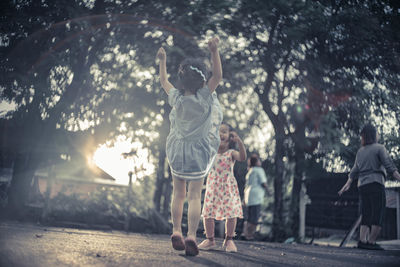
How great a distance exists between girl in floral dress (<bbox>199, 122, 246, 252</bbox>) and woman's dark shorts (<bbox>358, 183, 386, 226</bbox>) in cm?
263

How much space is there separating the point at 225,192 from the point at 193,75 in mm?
1764

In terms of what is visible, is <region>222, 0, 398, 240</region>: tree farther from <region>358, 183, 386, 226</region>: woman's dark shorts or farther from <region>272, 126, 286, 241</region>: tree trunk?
<region>358, 183, 386, 226</region>: woman's dark shorts

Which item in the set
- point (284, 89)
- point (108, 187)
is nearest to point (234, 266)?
point (108, 187)

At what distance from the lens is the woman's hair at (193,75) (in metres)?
3.84

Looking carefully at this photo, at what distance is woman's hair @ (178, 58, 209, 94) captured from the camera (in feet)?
12.6

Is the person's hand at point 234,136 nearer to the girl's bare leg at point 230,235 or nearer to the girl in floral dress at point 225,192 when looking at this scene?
the girl in floral dress at point 225,192

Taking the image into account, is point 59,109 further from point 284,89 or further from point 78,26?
point 284,89

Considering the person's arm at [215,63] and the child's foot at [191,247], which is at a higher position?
the person's arm at [215,63]

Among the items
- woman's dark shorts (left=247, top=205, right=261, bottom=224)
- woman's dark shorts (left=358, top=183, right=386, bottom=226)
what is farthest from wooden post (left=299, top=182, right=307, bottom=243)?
woman's dark shorts (left=358, top=183, right=386, bottom=226)

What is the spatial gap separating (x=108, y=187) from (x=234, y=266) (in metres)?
9.66

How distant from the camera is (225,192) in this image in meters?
5.04

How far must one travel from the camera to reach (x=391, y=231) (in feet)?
51.2

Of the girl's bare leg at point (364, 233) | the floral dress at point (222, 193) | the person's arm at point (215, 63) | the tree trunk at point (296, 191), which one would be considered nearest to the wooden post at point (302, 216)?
the tree trunk at point (296, 191)

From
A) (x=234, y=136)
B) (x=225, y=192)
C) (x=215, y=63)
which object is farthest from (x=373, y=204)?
(x=215, y=63)
